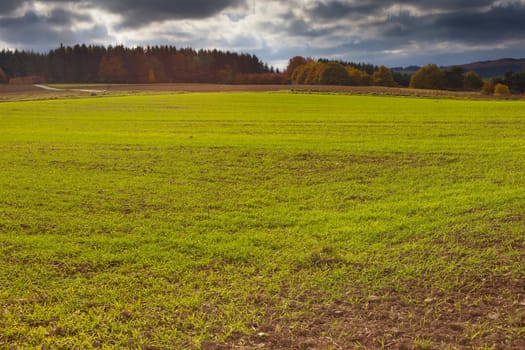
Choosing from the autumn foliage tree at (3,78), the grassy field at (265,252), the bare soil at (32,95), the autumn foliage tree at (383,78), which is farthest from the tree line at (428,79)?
the autumn foliage tree at (3,78)

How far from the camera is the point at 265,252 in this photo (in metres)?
8.07

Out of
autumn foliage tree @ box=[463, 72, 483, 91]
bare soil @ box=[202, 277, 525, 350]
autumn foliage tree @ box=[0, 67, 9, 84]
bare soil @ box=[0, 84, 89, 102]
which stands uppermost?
autumn foliage tree @ box=[0, 67, 9, 84]

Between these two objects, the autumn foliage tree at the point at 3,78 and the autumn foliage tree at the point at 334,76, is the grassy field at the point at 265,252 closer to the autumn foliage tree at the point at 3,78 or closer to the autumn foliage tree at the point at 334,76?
the autumn foliage tree at the point at 334,76

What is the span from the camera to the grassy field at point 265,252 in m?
5.62

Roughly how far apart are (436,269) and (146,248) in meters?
5.32

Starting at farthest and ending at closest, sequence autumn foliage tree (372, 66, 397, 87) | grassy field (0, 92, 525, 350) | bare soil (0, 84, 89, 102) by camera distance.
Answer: autumn foliage tree (372, 66, 397, 87), bare soil (0, 84, 89, 102), grassy field (0, 92, 525, 350)

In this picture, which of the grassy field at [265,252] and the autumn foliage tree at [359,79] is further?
the autumn foliage tree at [359,79]

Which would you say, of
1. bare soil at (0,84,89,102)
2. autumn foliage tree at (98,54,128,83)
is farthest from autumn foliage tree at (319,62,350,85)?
autumn foliage tree at (98,54,128,83)

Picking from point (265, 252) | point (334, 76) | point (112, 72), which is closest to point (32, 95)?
point (112, 72)

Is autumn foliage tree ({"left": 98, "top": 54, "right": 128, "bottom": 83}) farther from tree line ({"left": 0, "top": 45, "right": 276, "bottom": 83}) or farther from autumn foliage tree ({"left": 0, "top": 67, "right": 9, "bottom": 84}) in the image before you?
autumn foliage tree ({"left": 0, "top": 67, "right": 9, "bottom": 84})

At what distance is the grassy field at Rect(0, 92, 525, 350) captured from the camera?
5.62m

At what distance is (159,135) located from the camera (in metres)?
25.1

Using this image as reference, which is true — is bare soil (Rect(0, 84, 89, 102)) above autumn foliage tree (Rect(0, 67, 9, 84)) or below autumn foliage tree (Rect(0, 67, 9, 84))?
below

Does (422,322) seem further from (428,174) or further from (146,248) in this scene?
(428,174)
